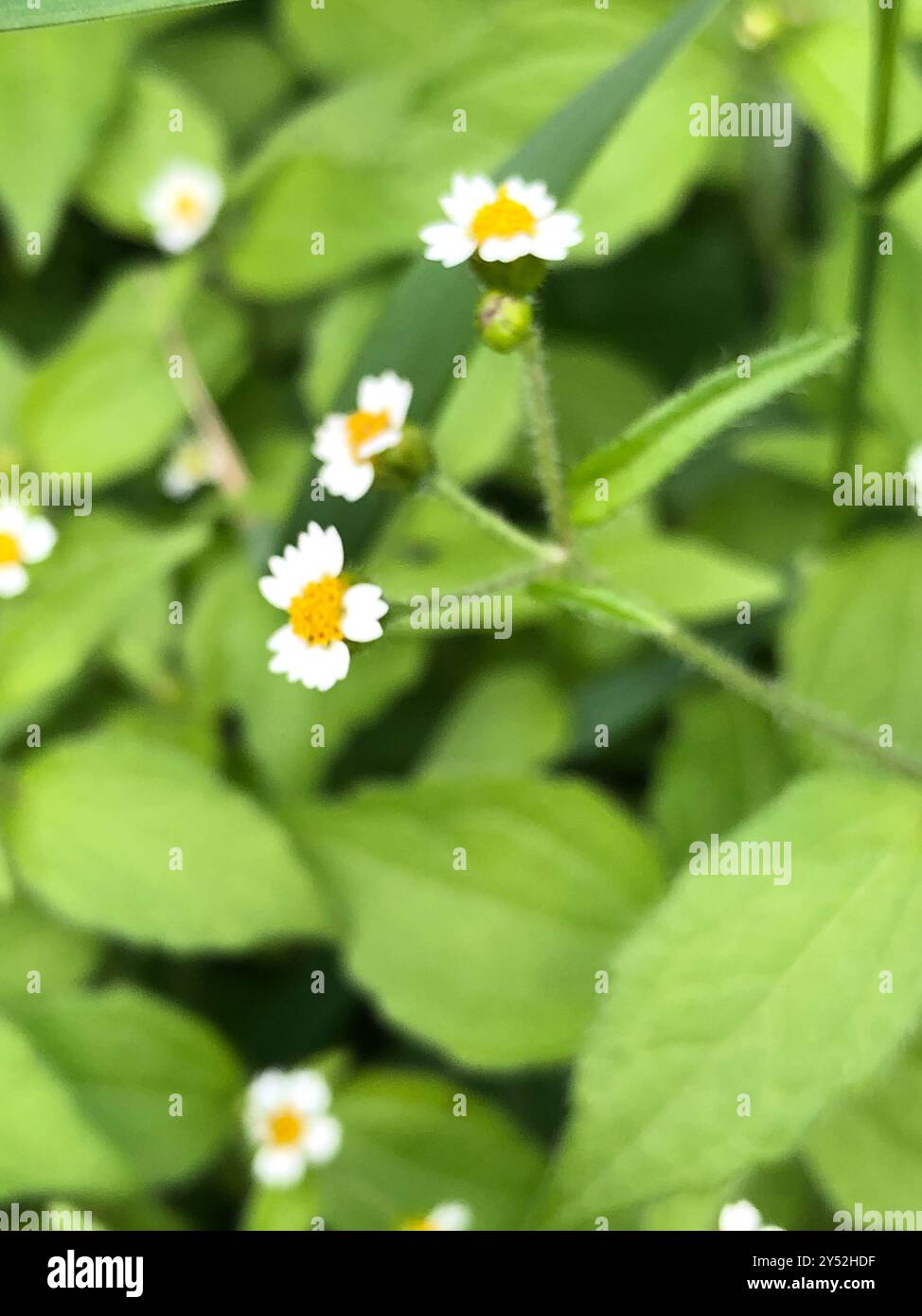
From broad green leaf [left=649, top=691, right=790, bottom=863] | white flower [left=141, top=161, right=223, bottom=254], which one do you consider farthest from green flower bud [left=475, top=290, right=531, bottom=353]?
white flower [left=141, top=161, right=223, bottom=254]

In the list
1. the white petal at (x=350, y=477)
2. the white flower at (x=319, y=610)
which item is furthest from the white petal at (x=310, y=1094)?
the white petal at (x=350, y=477)

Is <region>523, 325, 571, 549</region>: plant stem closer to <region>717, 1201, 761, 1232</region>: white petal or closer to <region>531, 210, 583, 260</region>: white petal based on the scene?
<region>531, 210, 583, 260</region>: white petal

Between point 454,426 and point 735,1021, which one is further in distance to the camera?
point 454,426

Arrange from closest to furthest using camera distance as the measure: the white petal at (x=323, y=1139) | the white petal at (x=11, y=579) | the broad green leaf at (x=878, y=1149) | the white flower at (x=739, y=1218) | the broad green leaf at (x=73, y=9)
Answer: the broad green leaf at (x=73, y=9)
the white flower at (x=739, y=1218)
the broad green leaf at (x=878, y=1149)
the white petal at (x=323, y=1139)
the white petal at (x=11, y=579)

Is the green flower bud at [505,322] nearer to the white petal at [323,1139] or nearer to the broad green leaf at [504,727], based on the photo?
the broad green leaf at [504,727]
